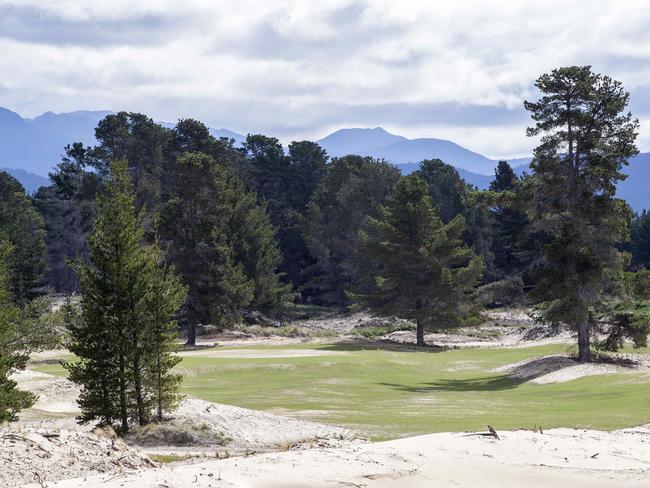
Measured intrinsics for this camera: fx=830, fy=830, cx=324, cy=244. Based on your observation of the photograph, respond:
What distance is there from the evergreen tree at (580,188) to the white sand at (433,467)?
893 inches

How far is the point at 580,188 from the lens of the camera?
42.3 metres

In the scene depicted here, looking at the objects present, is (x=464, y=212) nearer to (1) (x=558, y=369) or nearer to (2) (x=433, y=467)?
(1) (x=558, y=369)

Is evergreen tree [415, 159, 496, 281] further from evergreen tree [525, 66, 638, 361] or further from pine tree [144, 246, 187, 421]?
pine tree [144, 246, 187, 421]

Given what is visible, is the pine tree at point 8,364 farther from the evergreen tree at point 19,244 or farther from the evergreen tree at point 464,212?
the evergreen tree at point 464,212

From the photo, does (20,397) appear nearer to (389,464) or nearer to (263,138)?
(389,464)

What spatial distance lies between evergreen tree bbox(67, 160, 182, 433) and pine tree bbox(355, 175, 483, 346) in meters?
36.7

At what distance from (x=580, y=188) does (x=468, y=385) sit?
11.7m

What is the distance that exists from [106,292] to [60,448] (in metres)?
9.32

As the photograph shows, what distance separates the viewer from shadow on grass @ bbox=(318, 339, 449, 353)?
55812 mm

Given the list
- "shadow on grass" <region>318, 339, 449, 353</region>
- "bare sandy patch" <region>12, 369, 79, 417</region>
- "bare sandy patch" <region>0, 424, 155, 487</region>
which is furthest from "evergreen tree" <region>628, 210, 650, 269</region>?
"bare sandy patch" <region>0, 424, 155, 487</region>

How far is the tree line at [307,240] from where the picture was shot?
2670 cm

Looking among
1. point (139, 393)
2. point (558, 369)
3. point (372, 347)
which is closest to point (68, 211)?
point (372, 347)

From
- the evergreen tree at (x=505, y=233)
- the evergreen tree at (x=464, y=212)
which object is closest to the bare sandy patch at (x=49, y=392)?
the evergreen tree at (x=505, y=233)

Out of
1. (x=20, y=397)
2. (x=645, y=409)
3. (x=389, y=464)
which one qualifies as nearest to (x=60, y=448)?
(x=389, y=464)
